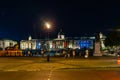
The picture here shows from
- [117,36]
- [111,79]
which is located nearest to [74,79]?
[111,79]

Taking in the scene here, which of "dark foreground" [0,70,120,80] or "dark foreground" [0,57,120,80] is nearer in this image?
"dark foreground" [0,70,120,80]

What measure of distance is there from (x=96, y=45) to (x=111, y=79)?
53.7 meters

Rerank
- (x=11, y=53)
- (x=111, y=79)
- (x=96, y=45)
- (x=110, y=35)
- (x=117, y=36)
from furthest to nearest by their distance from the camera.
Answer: (x=110, y=35) < (x=117, y=36) < (x=11, y=53) < (x=96, y=45) < (x=111, y=79)

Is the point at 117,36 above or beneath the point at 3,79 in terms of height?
above

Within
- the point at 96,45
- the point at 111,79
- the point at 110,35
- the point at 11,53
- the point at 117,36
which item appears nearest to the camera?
the point at 111,79

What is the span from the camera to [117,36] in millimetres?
122188

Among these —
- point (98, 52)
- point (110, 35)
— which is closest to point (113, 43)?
point (110, 35)

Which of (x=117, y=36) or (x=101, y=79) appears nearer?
(x=101, y=79)

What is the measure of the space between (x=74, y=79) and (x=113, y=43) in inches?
4321

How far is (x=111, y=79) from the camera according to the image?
24.2m

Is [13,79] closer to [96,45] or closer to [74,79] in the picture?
[74,79]

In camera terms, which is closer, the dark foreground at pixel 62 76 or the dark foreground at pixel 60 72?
the dark foreground at pixel 62 76

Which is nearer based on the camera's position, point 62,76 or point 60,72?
point 62,76

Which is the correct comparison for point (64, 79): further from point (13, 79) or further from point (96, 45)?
point (96, 45)
